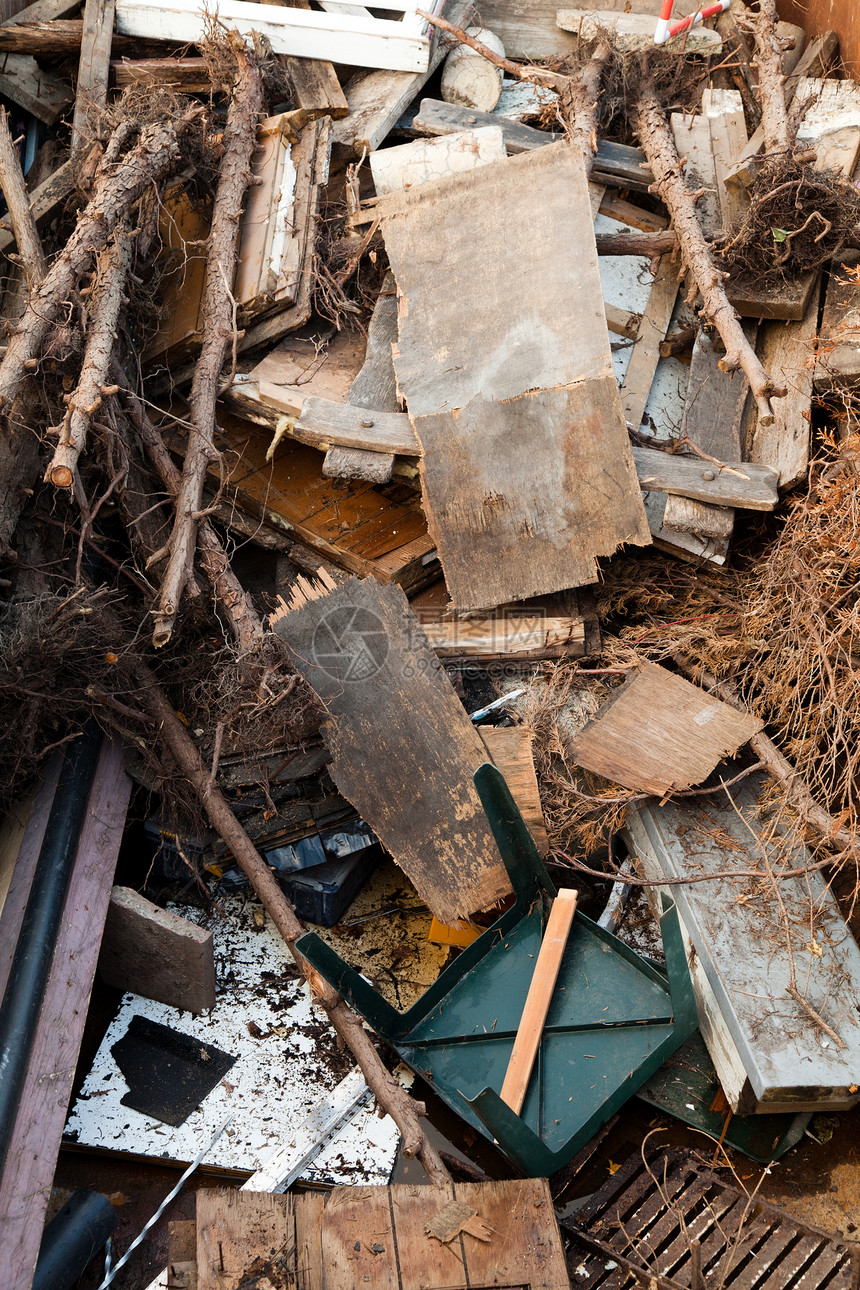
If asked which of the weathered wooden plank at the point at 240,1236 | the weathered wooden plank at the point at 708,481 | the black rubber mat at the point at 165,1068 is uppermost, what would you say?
the weathered wooden plank at the point at 708,481

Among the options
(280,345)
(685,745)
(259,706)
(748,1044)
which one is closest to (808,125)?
(280,345)

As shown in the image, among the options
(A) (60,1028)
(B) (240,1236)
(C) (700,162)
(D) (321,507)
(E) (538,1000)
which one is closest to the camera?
(B) (240,1236)

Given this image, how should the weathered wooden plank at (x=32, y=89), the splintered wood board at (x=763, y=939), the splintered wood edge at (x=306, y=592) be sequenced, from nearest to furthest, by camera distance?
the splintered wood board at (x=763, y=939), the splintered wood edge at (x=306, y=592), the weathered wooden plank at (x=32, y=89)

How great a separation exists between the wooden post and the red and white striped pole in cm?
444

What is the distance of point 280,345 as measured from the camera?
14.1 ft

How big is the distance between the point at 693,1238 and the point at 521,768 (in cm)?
159

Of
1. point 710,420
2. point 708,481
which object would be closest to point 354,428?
point 708,481

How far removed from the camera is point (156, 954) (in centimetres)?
342

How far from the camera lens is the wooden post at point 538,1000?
2.92m

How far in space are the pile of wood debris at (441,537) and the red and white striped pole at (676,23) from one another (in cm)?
33

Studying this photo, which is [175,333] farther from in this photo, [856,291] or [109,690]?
[856,291]

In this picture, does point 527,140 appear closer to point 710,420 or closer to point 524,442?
point 710,420

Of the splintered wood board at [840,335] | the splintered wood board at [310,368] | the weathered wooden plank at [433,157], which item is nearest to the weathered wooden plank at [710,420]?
the splintered wood board at [840,335]

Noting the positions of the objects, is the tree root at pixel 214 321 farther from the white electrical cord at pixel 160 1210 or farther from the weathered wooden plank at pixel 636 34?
the weathered wooden plank at pixel 636 34
